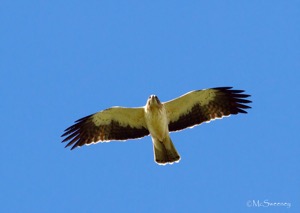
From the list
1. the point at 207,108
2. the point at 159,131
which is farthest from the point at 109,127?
the point at 207,108

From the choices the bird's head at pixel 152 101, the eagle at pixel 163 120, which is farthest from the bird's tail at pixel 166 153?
the bird's head at pixel 152 101

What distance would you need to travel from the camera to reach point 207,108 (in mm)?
13125

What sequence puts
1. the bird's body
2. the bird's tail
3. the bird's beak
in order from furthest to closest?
the bird's tail, the bird's body, the bird's beak

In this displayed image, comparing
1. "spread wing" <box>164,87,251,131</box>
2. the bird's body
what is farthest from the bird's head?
"spread wing" <box>164,87,251,131</box>

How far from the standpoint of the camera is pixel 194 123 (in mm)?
13062

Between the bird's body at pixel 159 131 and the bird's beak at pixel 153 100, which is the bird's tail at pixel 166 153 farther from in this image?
the bird's beak at pixel 153 100

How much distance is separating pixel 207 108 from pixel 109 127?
254 cm

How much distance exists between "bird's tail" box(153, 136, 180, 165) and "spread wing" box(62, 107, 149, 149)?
1.63 feet

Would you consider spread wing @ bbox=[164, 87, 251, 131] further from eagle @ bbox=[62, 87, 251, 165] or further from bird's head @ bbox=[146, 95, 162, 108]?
bird's head @ bbox=[146, 95, 162, 108]

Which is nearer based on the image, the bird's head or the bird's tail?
the bird's head

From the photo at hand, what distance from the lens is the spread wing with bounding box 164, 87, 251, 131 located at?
12984 mm

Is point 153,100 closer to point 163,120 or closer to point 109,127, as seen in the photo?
point 163,120

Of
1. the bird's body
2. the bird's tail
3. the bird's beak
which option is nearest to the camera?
the bird's beak

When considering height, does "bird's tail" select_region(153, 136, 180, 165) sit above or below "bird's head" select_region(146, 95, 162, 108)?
below
